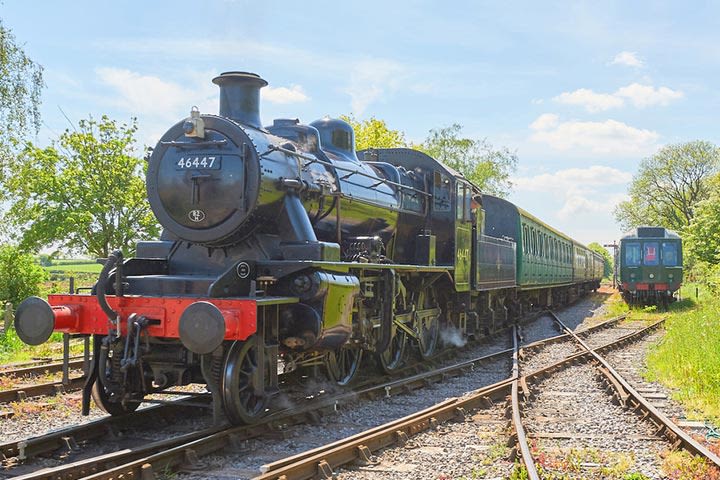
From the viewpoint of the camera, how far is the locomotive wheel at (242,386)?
6.13 metres

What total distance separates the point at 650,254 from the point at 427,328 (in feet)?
49.6

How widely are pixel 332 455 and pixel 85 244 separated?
22.6 m

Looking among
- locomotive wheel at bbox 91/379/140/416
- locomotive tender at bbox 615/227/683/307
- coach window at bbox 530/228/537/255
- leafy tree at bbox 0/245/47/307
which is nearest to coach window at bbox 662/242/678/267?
locomotive tender at bbox 615/227/683/307

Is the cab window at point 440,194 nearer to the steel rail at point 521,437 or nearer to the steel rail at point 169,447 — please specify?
the steel rail at point 521,437

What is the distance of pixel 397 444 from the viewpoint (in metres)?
6.11

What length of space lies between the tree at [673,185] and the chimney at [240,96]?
5206cm

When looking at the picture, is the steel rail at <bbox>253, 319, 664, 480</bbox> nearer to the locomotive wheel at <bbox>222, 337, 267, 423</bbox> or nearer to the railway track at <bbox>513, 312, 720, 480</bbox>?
the railway track at <bbox>513, 312, 720, 480</bbox>

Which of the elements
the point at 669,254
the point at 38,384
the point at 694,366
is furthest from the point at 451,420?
the point at 669,254

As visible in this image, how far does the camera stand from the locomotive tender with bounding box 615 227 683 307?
2347cm

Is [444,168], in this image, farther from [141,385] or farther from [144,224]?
[144,224]

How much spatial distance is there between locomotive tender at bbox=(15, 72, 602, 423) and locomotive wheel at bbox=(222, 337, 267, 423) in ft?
0.04

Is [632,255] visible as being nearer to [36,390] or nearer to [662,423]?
[662,423]

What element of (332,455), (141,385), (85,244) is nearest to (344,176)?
(141,385)

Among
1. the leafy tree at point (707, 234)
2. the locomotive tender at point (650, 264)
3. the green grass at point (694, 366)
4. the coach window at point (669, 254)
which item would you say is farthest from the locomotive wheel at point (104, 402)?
the leafy tree at point (707, 234)
